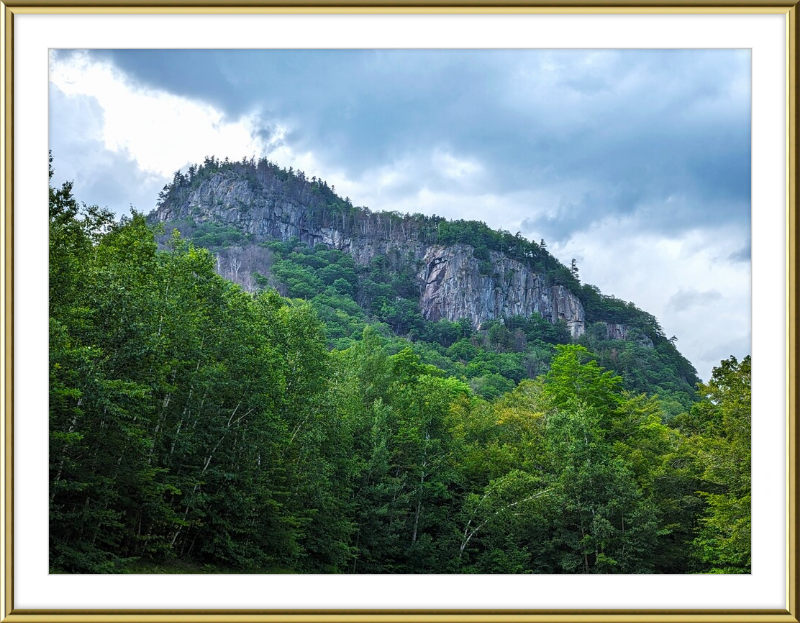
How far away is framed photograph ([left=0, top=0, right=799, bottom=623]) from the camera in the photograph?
4.27 meters

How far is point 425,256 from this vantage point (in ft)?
143

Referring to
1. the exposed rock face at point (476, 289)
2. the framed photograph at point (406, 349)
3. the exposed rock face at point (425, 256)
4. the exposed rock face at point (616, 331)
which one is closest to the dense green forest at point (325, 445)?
the framed photograph at point (406, 349)

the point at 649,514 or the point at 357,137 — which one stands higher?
the point at 357,137

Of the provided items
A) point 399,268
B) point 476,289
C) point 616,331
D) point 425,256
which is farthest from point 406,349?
point 476,289

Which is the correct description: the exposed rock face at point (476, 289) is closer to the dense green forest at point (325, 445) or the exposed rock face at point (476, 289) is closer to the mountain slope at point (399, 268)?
the mountain slope at point (399, 268)

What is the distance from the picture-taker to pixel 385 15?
4434mm

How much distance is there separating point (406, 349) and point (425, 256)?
56.1ft

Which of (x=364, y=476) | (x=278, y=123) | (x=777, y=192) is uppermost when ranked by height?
(x=278, y=123)

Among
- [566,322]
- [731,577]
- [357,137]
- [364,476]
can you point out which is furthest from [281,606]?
[566,322]

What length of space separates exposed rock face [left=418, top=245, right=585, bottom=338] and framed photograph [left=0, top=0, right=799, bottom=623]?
1299 centimetres

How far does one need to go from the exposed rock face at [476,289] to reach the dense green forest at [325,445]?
31.4ft

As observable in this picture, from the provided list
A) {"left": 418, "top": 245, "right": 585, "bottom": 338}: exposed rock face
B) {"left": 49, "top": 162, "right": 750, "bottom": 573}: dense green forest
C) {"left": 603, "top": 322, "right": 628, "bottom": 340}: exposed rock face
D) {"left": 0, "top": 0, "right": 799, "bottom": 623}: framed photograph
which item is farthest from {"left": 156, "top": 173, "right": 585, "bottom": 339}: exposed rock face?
{"left": 0, "top": 0, "right": 799, "bottom": 623}: framed photograph

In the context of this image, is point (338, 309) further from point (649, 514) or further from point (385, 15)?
point (385, 15)

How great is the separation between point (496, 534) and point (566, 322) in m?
18.9
